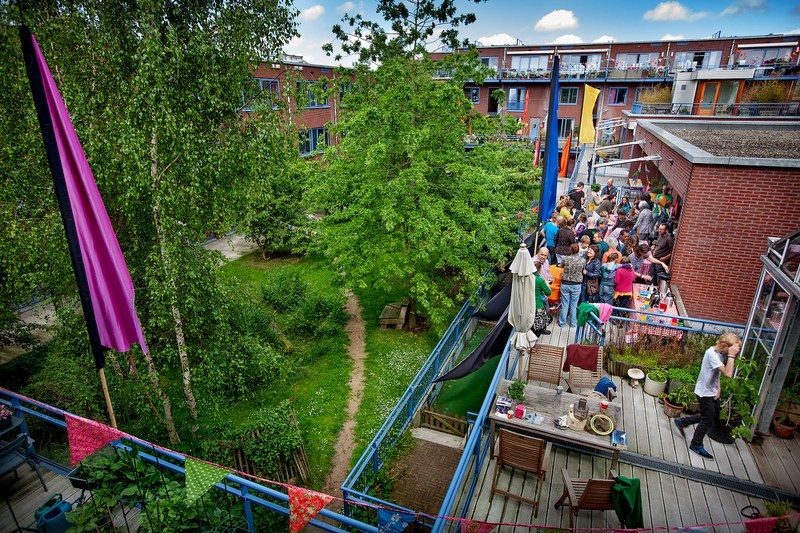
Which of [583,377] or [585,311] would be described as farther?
[585,311]

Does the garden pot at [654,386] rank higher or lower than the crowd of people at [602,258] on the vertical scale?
lower

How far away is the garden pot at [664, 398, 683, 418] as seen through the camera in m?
7.97

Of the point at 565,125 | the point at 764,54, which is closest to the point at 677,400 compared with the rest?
the point at 565,125

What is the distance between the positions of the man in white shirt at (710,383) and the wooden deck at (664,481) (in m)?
0.31

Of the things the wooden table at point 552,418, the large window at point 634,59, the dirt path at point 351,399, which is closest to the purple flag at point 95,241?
the wooden table at point 552,418

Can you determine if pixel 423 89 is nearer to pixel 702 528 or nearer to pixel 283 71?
pixel 283 71

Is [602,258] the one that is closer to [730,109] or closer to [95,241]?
[95,241]

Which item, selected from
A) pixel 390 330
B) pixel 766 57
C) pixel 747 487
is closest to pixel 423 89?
pixel 390 330

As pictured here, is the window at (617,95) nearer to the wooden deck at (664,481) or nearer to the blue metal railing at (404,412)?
the blue metal railing at (404,412)

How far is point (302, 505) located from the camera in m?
5.32

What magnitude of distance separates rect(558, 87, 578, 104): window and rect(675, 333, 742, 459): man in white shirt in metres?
43.7

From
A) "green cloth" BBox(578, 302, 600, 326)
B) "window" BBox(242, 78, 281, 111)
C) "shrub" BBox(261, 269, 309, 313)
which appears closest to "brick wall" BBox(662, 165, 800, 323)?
"green cloth" BBox(578, 302, 600, 326)

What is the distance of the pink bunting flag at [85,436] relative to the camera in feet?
19.9

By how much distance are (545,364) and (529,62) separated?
46686 mm
